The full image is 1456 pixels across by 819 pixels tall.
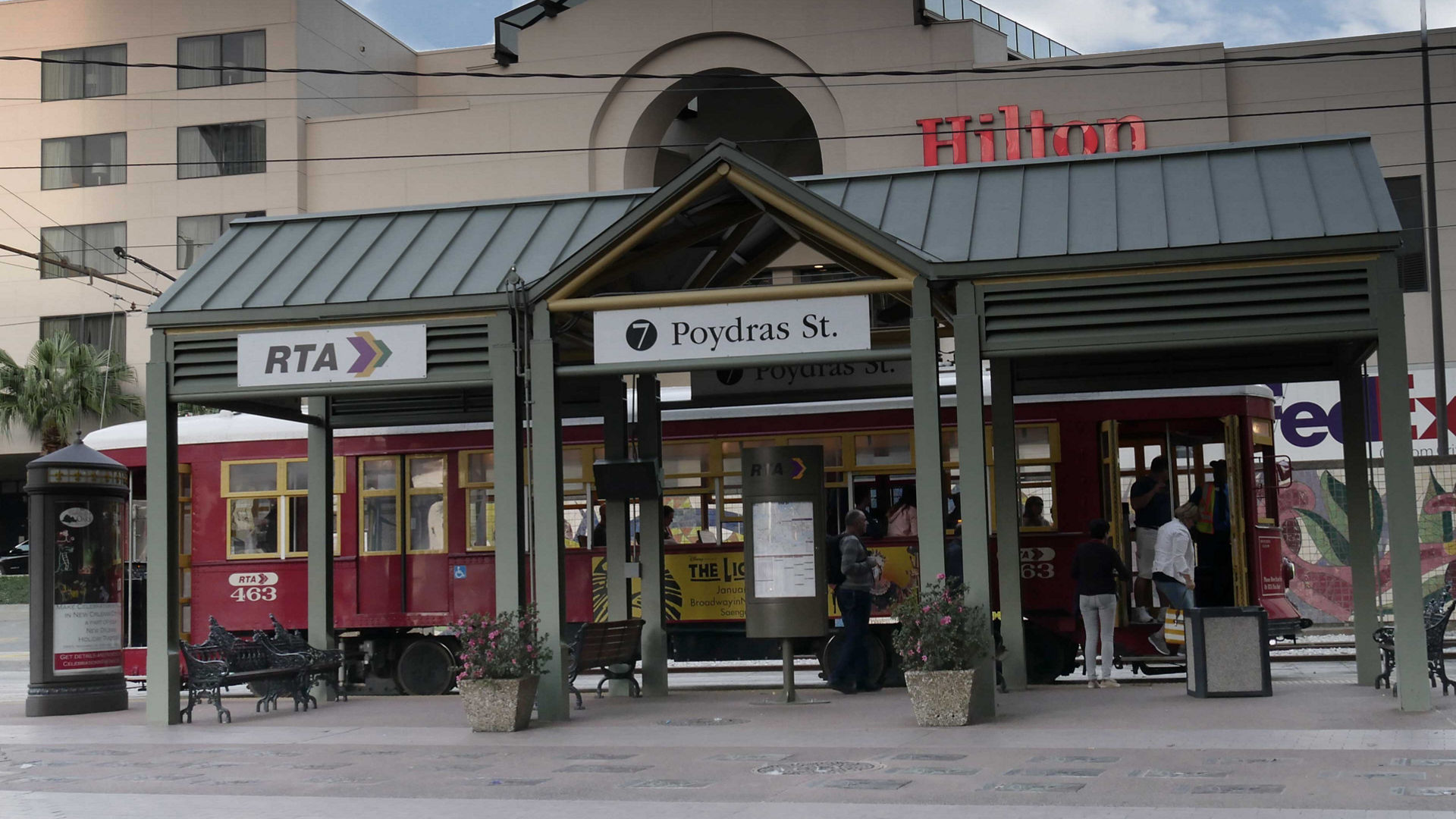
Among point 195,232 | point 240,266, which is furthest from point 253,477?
point 195,232

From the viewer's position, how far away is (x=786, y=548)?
1439 centimetres

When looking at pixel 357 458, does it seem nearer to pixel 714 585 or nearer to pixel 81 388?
pixel 714 585

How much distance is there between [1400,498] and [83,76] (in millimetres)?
42095

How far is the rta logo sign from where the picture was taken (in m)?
12.9

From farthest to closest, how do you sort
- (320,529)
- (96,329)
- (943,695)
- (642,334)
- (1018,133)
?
(96,329)
(1018,133)
(320,529)
(642,334)
(943,695)

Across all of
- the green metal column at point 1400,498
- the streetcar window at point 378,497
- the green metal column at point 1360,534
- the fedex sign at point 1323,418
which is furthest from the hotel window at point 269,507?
the fedex sign at point 1323,418

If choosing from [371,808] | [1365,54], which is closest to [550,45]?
[1365,54]

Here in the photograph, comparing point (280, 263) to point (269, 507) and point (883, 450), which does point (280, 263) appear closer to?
point (269, 507)

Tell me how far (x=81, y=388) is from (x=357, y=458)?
26770 mm

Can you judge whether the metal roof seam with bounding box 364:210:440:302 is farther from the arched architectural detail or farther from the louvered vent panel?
the arched architectural detail

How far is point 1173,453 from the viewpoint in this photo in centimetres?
1619

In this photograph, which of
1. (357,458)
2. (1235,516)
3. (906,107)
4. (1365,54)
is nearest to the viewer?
(1235,516)

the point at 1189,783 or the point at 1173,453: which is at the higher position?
the point at 1173,453

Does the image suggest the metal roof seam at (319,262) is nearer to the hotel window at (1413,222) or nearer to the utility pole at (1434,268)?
the utility pole at (1434,268)
